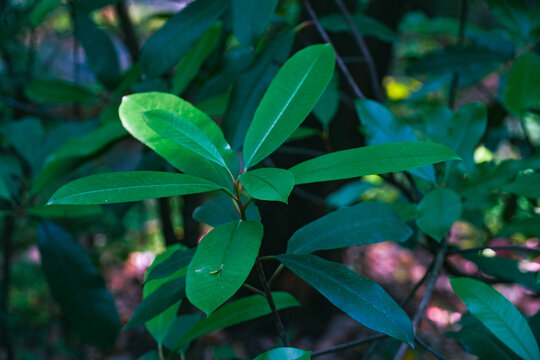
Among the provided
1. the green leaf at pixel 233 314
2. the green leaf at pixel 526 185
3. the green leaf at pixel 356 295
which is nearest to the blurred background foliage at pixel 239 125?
the green leaf at pixel 526 185

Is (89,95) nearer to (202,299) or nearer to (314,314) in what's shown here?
(202,299)

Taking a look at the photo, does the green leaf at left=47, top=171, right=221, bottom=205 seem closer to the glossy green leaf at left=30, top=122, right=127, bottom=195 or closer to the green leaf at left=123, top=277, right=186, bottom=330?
the green leaf at left=123, top=277, right=186, bottom=330

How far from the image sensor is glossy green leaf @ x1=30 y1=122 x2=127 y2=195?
722 mm

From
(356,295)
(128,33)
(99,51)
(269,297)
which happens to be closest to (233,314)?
(269,297)

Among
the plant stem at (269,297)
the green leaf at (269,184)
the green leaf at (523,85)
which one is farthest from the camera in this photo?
the green leaf at (523,85)

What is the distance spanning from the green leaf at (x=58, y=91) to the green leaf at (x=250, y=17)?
0.52m

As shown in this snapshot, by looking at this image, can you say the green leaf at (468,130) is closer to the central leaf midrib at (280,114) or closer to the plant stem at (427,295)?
the plant stem at (427,295)

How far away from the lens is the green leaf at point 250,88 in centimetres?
62

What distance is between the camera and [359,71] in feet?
5.08

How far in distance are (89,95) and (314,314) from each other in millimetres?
1339

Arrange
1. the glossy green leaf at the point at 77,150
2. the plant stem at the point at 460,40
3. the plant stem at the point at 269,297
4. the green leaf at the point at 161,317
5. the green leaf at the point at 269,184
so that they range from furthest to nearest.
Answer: the plant stem at the point at 460,40 < the glossy green leaf at the point at 77,150 < the green leaf at the point at 161,317 < the plant stem at the point at 269,297 < the green leaf at the point at 269,184

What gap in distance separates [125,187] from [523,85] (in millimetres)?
776

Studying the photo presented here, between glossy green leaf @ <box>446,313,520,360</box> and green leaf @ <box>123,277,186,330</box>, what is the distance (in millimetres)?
390

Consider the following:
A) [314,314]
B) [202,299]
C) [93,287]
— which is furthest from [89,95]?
[314,314]
